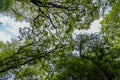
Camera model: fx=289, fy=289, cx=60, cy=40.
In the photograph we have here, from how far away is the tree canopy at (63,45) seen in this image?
24797 millimetres

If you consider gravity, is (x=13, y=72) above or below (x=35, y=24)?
below

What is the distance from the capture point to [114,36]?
32.7m

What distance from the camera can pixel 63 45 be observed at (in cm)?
2900

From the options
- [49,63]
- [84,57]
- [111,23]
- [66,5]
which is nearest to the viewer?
[66,5]

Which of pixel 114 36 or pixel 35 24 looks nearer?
pixel 35 24

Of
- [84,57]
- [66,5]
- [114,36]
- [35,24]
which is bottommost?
[84,57]

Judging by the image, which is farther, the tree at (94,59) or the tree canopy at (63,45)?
the tree at (94,59)

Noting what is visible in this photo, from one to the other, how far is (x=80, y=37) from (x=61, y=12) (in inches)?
328

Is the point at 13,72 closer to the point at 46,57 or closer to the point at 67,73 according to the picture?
the point at 46,57

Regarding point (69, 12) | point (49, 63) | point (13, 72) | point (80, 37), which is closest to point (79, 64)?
point (80, 37)

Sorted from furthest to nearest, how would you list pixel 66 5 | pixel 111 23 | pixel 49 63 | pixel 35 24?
pixel 111 23 → pixel 49 63 → pixel 35 24 → pixel 66 5

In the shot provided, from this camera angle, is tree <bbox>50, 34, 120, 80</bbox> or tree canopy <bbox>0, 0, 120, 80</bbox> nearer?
tree canopy <bbox>0, 0, 120, 80</bbox>

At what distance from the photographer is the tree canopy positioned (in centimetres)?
2480

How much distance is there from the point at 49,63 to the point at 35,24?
4.47 meters
